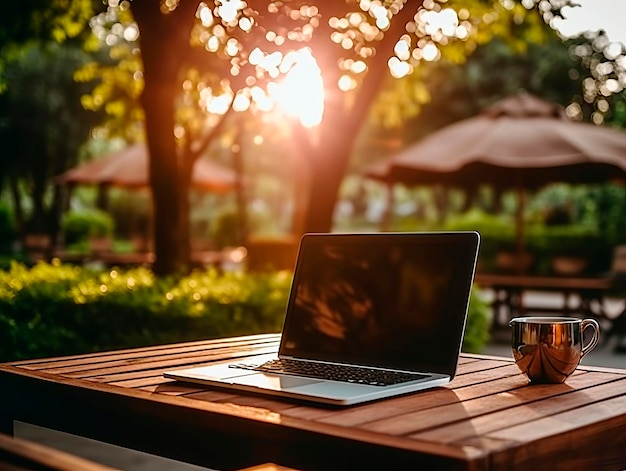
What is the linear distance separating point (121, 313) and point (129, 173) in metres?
13.2

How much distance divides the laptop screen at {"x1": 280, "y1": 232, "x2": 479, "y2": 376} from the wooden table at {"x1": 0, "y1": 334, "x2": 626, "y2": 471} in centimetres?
17

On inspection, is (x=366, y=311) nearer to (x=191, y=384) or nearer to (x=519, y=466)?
(x=191, y=384)

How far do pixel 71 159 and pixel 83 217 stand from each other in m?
4.08

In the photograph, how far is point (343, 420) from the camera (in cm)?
216

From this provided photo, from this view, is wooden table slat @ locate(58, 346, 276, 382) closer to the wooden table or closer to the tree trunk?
the wooden table

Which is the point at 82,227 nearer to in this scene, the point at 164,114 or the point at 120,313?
the point at 164,114

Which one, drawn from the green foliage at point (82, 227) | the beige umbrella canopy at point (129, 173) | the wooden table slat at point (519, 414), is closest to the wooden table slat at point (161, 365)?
the wooden table slat at point (519, 414)

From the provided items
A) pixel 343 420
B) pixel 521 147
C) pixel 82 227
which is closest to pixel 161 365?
pixel 343 420

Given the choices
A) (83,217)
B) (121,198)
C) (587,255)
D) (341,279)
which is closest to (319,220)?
(341,279)

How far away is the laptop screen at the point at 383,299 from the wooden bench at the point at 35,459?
1.19 metres

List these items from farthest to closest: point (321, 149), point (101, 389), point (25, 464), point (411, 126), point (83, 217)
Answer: point (411, 126)
point (83, 217)
point (321, 149)
point (101, 389)
point (25, 464)

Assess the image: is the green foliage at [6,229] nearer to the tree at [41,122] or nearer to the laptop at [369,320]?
the tree at [41,122]

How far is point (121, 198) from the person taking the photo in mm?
37312

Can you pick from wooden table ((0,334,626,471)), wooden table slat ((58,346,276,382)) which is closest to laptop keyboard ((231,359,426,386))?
wooden table ((0,334,626,471))
